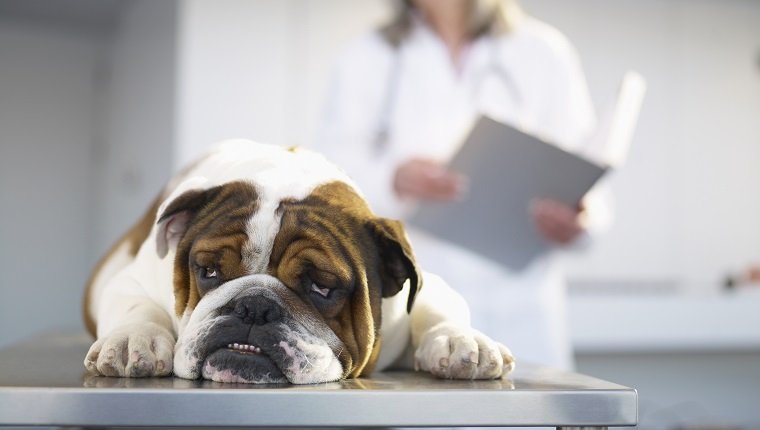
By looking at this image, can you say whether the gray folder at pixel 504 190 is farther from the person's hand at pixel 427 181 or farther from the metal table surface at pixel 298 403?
the metal table surface at pixel 298 403

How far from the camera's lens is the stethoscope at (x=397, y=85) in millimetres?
2111

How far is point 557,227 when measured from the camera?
1.82m

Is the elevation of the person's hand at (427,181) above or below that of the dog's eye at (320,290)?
above

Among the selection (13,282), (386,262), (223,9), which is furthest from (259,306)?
(13,282)

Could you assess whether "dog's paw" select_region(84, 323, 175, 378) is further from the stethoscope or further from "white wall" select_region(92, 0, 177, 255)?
"white wall" select_region(92, 0, 177, 255)

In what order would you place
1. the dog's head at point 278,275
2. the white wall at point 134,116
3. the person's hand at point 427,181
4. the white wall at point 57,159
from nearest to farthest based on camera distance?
the dog's head at point 278,275 < the person's hand at point 427,181 < the white wall at point 134,116 < the white wall at point 57,159

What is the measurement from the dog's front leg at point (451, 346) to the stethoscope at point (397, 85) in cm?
112

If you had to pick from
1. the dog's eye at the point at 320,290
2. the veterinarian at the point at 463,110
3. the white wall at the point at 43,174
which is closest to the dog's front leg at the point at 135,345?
the dog's eye at the point at 320,290

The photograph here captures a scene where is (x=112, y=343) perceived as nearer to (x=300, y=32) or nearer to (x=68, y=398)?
(x=68, y=398)

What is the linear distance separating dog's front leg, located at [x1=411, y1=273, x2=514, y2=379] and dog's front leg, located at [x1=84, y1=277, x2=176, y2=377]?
0.81 ft

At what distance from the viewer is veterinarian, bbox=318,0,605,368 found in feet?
6.83

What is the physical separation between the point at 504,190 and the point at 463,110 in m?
0.40

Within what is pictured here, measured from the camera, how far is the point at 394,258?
0.91m

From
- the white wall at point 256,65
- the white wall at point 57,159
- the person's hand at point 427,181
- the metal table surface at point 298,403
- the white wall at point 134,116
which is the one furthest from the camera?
the white wall at point 57,159
